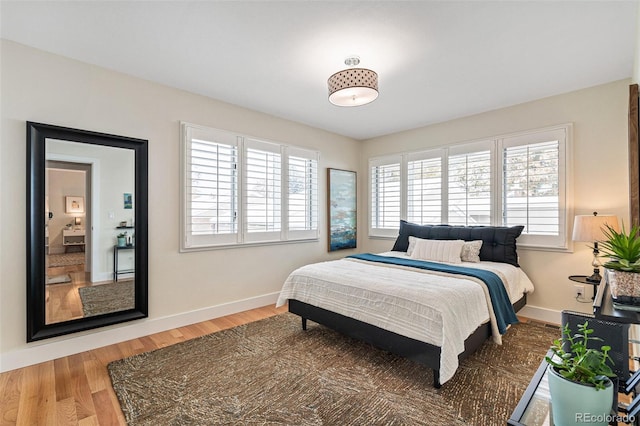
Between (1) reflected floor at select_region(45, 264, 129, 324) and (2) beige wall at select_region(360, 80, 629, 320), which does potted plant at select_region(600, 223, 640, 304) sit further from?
(1) reflected floor at select_region(45, 264, 129, 324)

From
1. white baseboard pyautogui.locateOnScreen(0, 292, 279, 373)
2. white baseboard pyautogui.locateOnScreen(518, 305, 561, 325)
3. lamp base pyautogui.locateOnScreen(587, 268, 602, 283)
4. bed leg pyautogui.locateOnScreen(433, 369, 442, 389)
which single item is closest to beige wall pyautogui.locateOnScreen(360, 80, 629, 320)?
white baseboard pyautogui.locateOnScreen(518, 305, 561, 325)

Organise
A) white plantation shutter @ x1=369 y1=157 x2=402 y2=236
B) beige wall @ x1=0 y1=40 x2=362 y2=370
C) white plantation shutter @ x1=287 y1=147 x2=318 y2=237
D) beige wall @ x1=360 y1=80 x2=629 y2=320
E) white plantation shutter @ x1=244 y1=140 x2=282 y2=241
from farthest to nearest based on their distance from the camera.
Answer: white plantation shutter @ x1=369 y1=157 x2=402 y2=236
white plantation shutter @ x1=287 y1=147 x2=318 y2=237
white plantation shutter @ x1=244 y1=140 x2=282 y2=241
beige wall @ x1=360 y1=80 x2=629 y2=320
beige wall @ x1=0 y1=40 x2=362 y2=370

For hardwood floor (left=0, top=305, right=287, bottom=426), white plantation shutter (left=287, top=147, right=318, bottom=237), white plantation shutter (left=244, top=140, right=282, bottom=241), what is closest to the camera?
hardwood floor (left=0, top=305, right=287, bottom=426)

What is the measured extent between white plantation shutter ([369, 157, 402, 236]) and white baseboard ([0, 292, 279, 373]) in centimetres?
257

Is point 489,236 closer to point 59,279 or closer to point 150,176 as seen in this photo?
point 150,176

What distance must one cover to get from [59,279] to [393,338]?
288 cm

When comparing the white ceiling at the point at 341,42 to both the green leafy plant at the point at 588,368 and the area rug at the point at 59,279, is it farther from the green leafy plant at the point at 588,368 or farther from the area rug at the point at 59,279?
the green leafy plant at the point at 588,368

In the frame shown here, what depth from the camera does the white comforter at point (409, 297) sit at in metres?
2.04

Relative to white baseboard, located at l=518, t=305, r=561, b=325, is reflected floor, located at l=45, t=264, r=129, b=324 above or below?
above

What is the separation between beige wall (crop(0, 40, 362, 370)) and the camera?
93.0 inches

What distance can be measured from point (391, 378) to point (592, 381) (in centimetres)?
154

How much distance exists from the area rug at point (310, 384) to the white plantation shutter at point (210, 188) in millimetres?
1188

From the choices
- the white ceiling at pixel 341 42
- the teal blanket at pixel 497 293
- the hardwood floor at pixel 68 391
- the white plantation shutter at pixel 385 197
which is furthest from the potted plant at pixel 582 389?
the white plantation shutter at pixel 385 197

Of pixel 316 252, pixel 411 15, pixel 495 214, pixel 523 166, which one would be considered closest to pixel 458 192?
pixel 495 214
